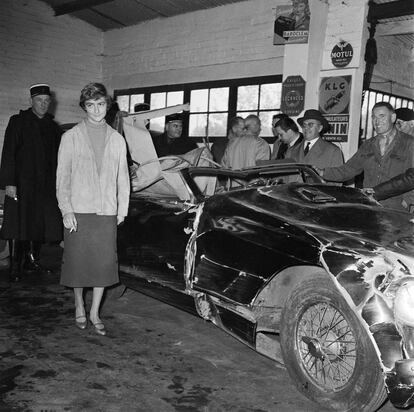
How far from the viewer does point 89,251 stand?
12.9 feet

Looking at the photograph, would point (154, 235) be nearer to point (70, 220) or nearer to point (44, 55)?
point (70, 220)

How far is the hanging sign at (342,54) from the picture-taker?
7406 mm

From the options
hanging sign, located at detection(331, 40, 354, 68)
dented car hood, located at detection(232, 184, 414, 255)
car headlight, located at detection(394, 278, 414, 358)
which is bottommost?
car headlight, located at detection(394, 278, 414, 358)

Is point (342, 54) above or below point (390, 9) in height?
below

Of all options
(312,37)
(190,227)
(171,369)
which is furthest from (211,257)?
(312,37)

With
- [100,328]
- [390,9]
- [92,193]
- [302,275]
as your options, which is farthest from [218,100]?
[302,275]

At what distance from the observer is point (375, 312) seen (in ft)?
8.00

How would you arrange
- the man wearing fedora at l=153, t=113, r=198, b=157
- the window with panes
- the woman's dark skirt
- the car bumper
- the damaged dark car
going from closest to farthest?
the car bumper, the damaged dark car, the woman's dark skirt, the man wearing fedora at l=153, t=113, r=198, b=157, the window with panes

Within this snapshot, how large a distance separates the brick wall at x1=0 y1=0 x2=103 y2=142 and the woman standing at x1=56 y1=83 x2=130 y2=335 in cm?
804

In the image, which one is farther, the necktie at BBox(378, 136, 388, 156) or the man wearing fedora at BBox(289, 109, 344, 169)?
the man wearing fedora at BBox(289, 109, 344, 169)

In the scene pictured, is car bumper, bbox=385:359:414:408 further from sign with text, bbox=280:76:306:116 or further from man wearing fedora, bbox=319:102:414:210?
sign with text, bbox=280:76:306:116

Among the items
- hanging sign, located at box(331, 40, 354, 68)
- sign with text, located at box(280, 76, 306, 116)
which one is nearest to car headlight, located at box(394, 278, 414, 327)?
hanging sign, located at box(331, 40, 354, 68)

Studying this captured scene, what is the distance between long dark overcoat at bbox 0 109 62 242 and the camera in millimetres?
5594

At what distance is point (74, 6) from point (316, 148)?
24.2 ft
